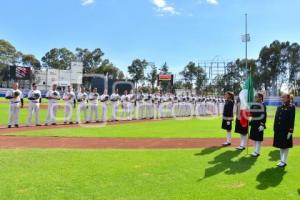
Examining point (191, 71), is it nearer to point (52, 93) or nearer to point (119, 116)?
point (119, 116)

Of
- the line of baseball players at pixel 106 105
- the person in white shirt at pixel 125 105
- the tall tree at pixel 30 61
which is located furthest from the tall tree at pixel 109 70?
the person in white shirt at pixel 125 105

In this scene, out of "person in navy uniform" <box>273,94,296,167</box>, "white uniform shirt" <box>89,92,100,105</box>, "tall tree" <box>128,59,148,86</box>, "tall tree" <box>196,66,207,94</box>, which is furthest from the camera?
"tall tree" <box>128,59,148,86</box>

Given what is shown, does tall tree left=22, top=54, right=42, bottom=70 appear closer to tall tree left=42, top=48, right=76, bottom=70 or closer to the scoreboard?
tall tree left=42, top=48, right=76, bottom=70

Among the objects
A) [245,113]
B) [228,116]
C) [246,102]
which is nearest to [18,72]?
[228,116]

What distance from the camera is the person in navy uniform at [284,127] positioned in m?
9.89

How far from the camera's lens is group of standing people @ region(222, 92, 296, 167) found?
391 inches

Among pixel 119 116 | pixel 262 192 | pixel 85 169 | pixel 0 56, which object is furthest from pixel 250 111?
pixel 0 56

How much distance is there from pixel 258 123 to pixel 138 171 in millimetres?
4569

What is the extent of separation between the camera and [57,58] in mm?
105500

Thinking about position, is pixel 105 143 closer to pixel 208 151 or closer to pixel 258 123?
pixel 208 151

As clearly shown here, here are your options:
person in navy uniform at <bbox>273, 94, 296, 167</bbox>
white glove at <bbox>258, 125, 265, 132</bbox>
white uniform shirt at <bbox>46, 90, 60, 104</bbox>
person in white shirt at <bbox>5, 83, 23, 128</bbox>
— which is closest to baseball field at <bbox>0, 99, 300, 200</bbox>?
person in navy uniform at <bbox>273, 94, 296, 167</bbox>

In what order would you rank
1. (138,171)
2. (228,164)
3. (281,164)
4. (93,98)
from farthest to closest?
(93,98)
(228,164)
(281,164)
(138,171)

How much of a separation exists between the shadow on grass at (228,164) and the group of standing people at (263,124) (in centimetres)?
73

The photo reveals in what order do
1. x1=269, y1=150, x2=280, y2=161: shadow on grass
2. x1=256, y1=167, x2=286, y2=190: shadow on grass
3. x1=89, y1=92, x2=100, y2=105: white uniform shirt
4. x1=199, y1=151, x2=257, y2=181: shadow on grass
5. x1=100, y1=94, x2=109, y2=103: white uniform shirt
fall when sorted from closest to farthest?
1. x1=256, y1=167, x2=286, y2=190: shadow on grass
2. x1=199, y1=151, x2=257, y2=181: shadow on grass
3. x1=269, y1=150, x2=280, y2=161: shadow on grass
4. x1=89, y1=92, x2=100, y2=105: white uniform shirt
5. x1=100, y1=94, x2=109, y2=103: white uniform shirt
